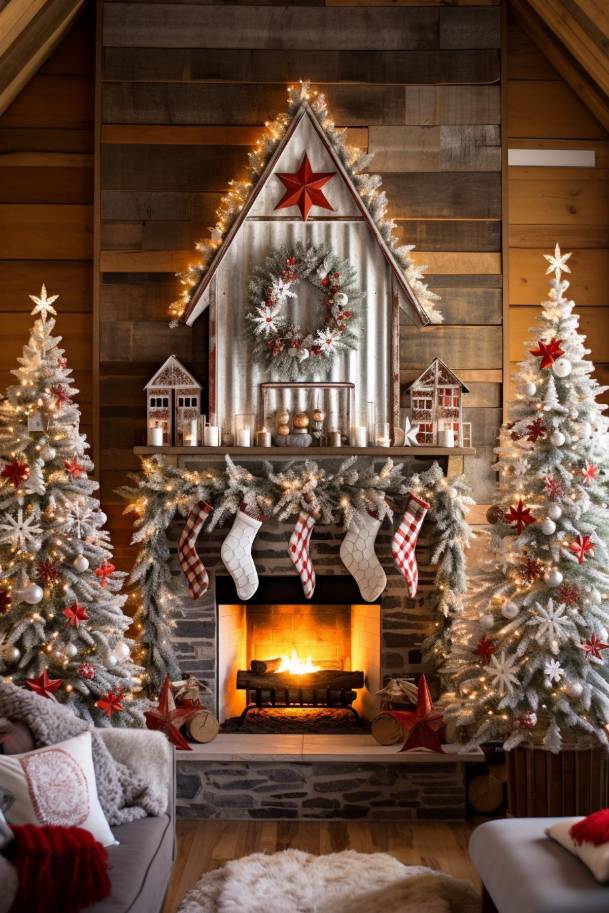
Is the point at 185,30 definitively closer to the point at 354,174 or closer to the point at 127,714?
the point at 354,174

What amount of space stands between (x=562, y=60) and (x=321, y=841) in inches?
158

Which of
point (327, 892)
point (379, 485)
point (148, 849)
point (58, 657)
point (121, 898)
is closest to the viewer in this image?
point (121, 898)

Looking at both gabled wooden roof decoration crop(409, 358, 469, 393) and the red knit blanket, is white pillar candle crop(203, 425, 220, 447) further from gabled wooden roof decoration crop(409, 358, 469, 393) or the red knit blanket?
the red knit blanket

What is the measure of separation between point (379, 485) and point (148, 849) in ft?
7.00

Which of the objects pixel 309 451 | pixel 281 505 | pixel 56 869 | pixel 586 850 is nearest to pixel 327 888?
pixel 586 850

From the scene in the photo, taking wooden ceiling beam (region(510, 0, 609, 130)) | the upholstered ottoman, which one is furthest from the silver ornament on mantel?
wooden ceiling beam (region(510, 0, 609, 130))

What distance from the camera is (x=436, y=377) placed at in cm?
481

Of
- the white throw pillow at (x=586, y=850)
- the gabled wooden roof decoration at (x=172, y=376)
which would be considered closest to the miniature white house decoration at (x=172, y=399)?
the gabled wooden roof decoration at (x=172, y=376)

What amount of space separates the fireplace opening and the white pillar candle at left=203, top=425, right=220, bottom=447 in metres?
0.84

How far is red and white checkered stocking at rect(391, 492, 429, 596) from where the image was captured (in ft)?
14.8

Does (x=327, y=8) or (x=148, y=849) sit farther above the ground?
(x=327, y=8)

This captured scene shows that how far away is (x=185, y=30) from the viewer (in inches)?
195

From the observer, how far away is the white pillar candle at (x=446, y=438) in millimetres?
4656

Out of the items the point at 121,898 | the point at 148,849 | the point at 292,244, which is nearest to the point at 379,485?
the point at 292,244
